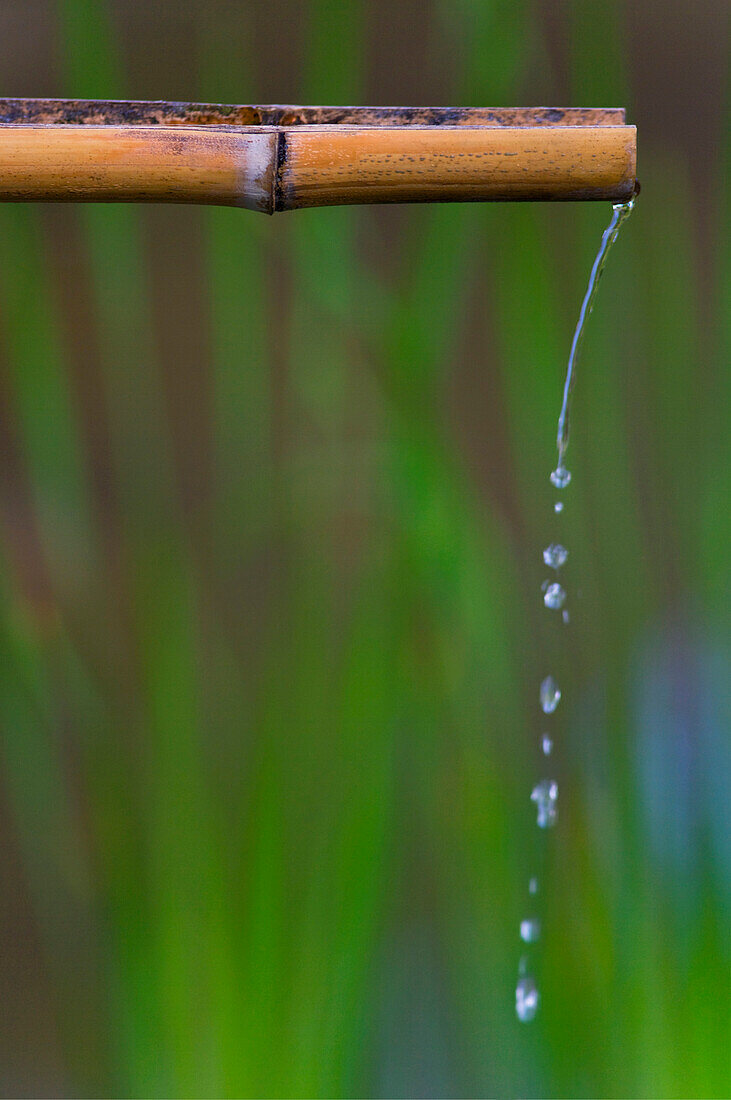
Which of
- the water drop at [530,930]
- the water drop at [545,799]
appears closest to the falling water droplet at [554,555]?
the water drop at [545,799]

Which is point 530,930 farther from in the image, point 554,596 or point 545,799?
point 554,596

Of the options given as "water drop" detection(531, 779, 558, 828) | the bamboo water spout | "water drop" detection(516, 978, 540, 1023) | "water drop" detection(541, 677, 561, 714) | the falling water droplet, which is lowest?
"water drop" detection(516, 978, 540, 1023)

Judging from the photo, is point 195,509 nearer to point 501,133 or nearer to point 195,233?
point 195,233

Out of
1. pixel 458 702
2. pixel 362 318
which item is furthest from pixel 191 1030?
pixel 362 318

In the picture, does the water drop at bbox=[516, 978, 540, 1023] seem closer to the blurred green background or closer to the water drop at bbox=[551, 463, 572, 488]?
the blurred green background

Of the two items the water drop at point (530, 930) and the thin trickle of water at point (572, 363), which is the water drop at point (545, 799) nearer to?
the water drop at point (530, 930)

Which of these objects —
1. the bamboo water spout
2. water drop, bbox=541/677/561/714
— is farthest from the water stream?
the bamboo water spout
